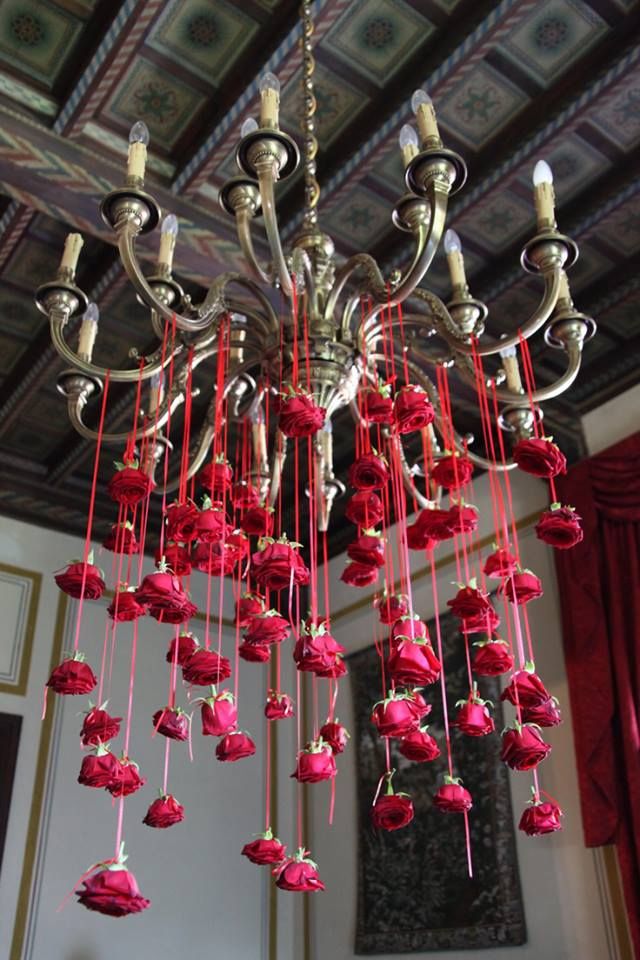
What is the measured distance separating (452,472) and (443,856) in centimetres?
238

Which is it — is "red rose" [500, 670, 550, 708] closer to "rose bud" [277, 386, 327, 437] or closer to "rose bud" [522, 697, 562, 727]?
"rose bud" [522, 697, 562, 727]

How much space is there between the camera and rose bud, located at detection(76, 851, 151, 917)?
1.28m

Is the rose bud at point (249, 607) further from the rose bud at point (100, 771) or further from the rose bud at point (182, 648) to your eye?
the rose bud at point (100, 771)

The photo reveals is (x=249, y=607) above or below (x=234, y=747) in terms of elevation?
above

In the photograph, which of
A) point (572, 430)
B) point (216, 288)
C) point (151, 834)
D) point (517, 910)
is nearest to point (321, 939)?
point (151, 834)

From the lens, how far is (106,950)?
151 inches

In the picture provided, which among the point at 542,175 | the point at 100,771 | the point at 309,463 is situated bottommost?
the point at 100,771

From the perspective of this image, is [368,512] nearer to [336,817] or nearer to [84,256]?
[84,256]

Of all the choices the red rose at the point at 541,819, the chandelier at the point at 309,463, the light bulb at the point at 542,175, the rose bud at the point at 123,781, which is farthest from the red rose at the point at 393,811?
the light bulb at the point at 542,175

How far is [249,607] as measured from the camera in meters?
1.97

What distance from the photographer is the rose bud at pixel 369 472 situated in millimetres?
1744

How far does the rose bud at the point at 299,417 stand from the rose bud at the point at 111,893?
750 mm

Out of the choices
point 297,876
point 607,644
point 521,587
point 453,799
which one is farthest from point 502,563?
point 607,644

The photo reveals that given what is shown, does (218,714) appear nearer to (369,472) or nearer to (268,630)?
(268,630)
